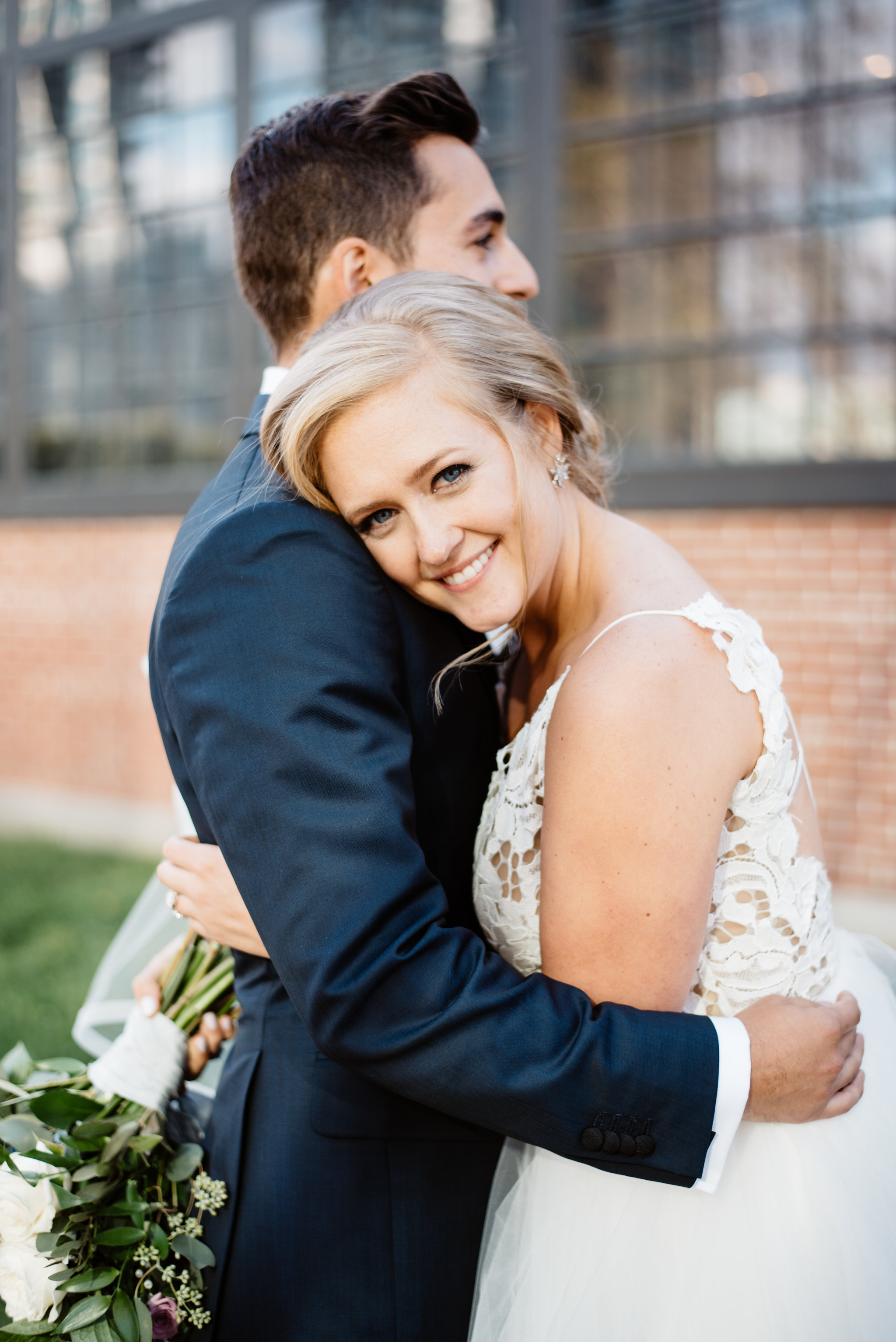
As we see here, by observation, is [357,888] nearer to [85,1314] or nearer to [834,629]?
[85,1314]

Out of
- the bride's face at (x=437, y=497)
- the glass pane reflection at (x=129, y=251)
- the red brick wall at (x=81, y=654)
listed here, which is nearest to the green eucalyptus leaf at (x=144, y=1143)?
the bride's face at (x=437, y=497)

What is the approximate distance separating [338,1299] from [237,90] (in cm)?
752

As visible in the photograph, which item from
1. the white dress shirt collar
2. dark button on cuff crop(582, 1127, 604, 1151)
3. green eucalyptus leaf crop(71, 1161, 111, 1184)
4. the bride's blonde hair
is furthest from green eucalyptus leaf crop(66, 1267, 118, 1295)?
the white dress shirt collar

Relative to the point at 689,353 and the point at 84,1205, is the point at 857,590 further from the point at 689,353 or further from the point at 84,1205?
the point at 84,1205

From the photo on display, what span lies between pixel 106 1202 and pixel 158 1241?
0.51 ft

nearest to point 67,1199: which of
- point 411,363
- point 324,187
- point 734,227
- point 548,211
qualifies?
point 411,363

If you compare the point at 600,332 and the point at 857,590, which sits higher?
the point at 600,332

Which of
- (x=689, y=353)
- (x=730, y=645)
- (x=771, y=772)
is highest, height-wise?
(x=689, y=353)

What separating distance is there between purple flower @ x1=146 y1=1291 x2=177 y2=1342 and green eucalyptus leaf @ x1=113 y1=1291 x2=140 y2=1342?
32 millimetres

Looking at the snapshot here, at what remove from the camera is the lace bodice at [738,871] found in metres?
1.59

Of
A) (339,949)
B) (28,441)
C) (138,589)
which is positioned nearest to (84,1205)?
(339,949)

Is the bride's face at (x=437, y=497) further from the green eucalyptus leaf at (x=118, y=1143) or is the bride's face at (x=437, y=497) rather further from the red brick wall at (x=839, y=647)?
the red brick wall at (x=839, y=647)

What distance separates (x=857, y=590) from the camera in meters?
5.18

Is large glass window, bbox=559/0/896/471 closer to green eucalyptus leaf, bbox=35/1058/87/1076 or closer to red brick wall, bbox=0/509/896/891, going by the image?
red brick wall, bbox=0/509/896/891
